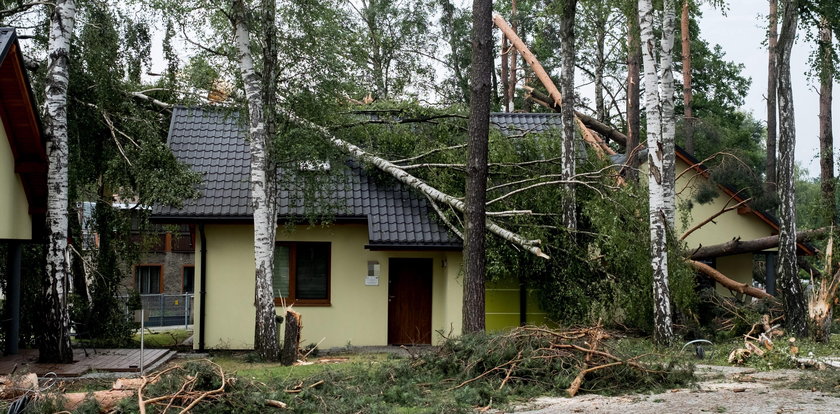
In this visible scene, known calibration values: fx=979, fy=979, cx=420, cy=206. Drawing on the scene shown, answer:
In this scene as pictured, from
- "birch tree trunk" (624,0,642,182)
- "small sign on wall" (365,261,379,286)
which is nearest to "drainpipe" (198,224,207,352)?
"small sign on wall" (365,261,379,286)

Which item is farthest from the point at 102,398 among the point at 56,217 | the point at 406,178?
the point at 406,178

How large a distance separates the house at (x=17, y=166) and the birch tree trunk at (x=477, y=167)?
664 centimetres

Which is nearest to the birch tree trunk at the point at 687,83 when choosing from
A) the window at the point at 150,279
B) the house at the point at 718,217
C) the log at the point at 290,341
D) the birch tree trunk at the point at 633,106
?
the house at the point at 718,217

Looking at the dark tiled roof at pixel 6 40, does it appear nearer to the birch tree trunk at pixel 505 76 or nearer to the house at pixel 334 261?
the house at pixel 334 261

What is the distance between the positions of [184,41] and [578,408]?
34.7 ft

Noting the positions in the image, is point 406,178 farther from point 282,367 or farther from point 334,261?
point 282,367

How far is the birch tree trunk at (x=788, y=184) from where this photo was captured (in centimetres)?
1719

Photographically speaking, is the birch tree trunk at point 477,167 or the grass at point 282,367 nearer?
the grass at point 282,367

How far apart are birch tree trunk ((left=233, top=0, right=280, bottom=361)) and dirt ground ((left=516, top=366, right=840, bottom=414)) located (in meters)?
6.75

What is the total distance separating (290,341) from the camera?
1591 cm

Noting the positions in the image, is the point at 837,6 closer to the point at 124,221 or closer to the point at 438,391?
the point at 438,391

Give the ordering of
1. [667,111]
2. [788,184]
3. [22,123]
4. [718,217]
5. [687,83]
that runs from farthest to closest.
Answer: [687,83], [718,217], [788,184], [667,111], [22,123]

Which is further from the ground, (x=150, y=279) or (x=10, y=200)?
(x=10, y=200)

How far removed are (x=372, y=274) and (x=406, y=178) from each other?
255 centimetres
